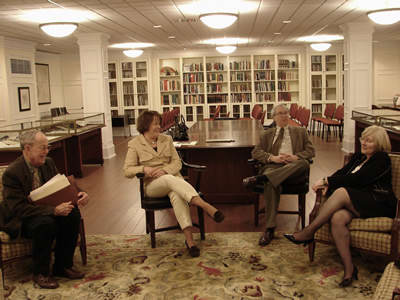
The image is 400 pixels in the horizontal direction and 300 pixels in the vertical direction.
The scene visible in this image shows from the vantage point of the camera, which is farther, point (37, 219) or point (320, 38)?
point (320, 38)

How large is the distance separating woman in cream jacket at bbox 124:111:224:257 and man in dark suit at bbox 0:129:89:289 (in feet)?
2.66

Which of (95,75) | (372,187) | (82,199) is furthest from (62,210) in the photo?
(95,75)

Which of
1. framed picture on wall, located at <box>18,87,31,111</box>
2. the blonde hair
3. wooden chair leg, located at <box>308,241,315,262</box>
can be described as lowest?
wooden chair leg, located at <box>308,241,315,262</box>

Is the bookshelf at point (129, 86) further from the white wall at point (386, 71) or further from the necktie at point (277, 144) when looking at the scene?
the necktie at point (277, 144)

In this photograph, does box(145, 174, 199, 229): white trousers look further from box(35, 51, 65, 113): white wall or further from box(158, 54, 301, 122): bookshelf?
box(158, 54, 301, 122): bookshelf

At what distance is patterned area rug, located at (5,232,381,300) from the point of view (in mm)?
3107

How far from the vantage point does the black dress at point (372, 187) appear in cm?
326

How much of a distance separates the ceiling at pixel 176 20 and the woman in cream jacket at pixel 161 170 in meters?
2.51

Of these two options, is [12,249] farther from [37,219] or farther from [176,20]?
[176,20]

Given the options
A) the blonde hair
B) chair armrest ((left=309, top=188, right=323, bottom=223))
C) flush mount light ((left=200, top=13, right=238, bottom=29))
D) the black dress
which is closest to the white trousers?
chair armrest ((left=309, top=188, right=323, bottom=223))

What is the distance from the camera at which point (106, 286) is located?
10.8ft

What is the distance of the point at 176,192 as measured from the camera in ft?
12.7

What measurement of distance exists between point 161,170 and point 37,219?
121cm

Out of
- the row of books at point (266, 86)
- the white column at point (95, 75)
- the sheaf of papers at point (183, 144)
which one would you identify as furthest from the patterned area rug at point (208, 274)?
the row of books at point (266, 86)
